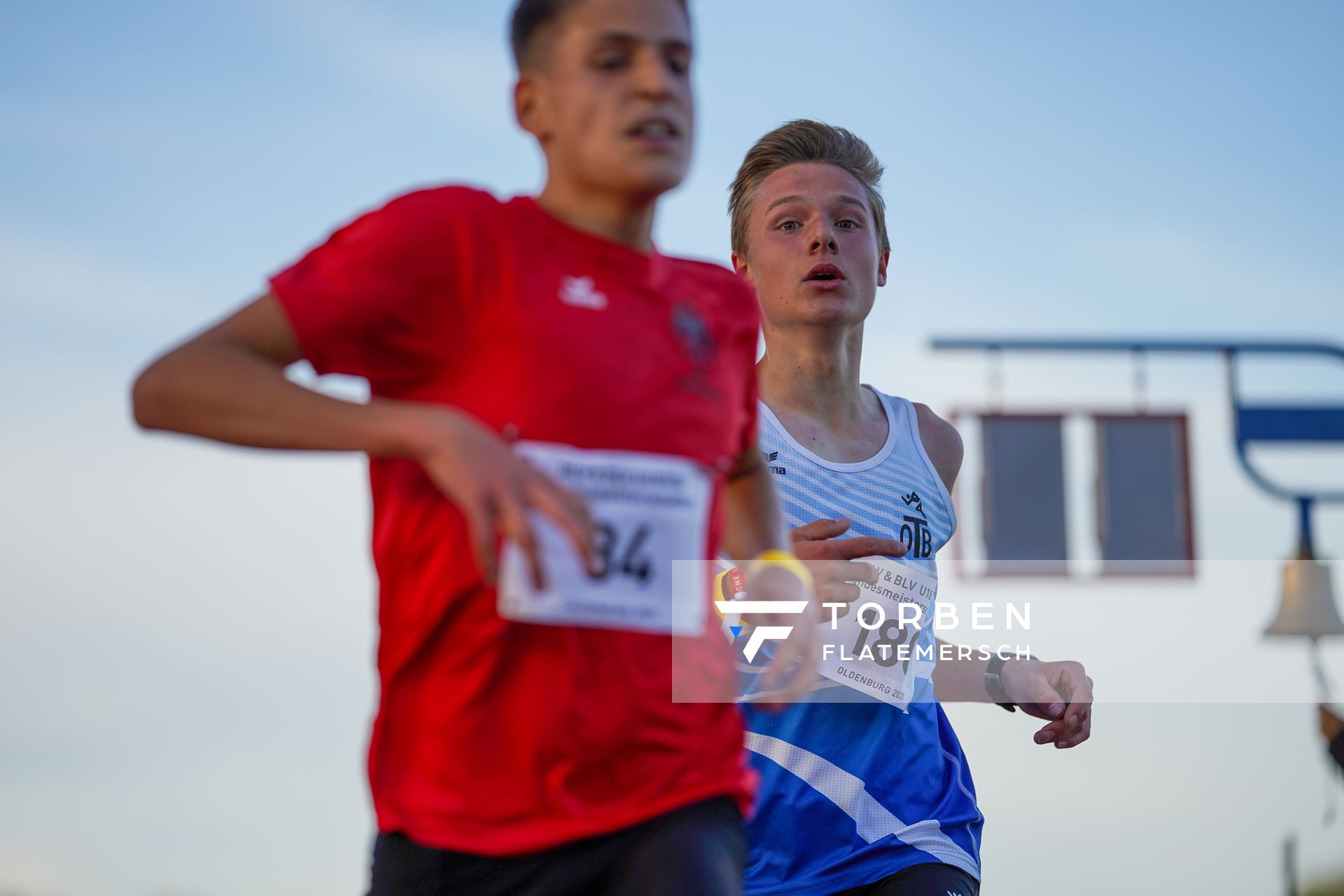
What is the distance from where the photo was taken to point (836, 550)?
3.79 metres

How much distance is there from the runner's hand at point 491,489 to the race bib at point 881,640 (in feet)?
6.95

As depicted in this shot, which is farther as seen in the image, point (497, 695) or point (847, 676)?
point (847, 676)

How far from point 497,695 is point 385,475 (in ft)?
1.35

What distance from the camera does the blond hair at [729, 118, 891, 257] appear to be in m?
4.72

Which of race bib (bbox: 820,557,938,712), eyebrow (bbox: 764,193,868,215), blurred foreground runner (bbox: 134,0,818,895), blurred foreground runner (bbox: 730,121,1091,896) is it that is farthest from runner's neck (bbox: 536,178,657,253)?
eyebrow (bbox: 764,193,868,215)

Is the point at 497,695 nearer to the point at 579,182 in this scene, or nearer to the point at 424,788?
the point at 424,788

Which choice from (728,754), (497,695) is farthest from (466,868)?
(728,754)

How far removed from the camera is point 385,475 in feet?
8.08

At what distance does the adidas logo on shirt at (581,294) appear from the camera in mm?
2367

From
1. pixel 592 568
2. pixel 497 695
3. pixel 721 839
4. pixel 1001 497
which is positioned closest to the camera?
pixel 592 568

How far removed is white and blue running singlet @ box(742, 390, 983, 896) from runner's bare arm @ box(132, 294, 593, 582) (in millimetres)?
2200

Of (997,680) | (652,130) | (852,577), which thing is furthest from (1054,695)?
(652,130)

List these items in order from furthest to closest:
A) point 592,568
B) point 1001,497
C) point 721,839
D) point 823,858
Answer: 1. point 1001,497
2. point 823,858
3. point 721,839
4. point 592,568

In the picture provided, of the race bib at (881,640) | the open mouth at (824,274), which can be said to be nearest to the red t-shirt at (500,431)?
the race bib at (881,640)
